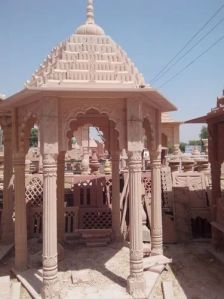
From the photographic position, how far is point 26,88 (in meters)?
5.24

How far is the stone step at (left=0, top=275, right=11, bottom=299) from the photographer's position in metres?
5.41

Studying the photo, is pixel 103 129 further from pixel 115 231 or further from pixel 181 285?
pixel 181 285

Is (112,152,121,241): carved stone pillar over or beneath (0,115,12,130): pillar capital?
beneath

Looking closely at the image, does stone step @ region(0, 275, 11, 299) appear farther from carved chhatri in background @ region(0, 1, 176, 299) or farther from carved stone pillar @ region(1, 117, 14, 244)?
carved stone pillar @ region(1, 117, 14, 244)

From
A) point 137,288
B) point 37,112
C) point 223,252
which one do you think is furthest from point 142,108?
point 223,252

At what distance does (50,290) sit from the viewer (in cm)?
537

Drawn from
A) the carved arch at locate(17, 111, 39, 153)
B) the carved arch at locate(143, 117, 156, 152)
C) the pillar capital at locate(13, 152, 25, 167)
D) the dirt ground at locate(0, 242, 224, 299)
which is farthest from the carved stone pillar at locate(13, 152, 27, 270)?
the carved arch at locate(143, 117, 156, 152)

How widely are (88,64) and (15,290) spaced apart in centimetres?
479

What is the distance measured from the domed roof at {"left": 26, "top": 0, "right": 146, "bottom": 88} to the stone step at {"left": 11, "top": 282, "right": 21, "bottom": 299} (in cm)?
409

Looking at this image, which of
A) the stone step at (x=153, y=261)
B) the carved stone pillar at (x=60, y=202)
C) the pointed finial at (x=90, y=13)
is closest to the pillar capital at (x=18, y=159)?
the carved stone pillar at (x=60, y=202)

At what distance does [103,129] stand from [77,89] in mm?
3364

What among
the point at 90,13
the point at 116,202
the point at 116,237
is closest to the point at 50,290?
the point at 116,237

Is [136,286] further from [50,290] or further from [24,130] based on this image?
[24,130]

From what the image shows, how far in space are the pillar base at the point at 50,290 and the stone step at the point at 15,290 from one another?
64cm
